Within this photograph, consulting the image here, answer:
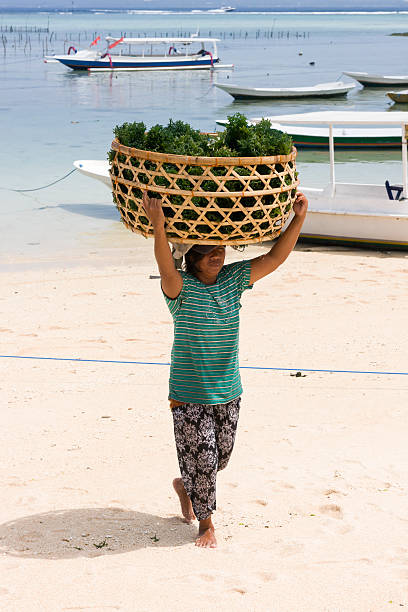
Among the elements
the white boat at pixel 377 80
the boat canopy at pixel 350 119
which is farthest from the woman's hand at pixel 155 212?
the white boat at pixel 377 80

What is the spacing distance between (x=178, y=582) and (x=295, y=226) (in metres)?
1.47

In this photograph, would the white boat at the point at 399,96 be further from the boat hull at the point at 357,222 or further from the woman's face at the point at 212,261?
the woman's face at the point at 212,261

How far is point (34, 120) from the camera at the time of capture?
2759cm

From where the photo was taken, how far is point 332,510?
361 centimetres

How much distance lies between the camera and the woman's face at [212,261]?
3.11 meters

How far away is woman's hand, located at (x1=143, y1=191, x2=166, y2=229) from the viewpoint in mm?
2916

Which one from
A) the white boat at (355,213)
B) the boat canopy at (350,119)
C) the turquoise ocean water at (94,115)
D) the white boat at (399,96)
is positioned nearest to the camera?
the boat canopy at (350,119)

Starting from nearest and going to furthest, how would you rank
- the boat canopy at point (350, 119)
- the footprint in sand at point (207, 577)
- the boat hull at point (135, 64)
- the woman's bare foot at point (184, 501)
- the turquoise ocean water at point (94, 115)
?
the footprint in sand at point (207, 577) < the woman's bare foot at point (184, 501) < the boat canopy at point (350, 119) < the turquoise ocean water at point (94, 115) < the boat hull at point (135, 64)

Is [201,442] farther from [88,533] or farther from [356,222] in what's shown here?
[356,222]

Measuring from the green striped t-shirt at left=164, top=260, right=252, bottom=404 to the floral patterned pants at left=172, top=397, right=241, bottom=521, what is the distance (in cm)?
6

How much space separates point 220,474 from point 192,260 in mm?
1382

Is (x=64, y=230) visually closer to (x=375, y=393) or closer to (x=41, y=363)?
(x=41, y=363)

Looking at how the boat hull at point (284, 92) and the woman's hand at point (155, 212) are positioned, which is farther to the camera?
the boat hull at point (284, 92)

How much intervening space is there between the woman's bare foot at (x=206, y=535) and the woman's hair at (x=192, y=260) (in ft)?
3.34
